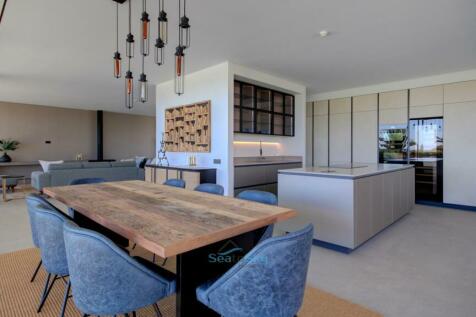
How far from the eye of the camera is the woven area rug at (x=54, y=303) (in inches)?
78.6

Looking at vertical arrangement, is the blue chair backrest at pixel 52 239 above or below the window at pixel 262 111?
below

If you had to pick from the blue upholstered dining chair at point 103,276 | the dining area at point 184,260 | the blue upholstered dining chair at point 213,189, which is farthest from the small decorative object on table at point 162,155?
the blue upholstered dining chair at point 103,276

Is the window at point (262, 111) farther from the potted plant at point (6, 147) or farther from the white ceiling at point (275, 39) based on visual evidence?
the potted plant at point (6, 147)

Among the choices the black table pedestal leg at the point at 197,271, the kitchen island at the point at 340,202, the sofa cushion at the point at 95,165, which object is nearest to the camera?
the black table pedestal leg at the point at 197,271

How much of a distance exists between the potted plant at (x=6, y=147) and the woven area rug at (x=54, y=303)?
7.95 m

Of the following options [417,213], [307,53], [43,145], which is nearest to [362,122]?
[417,213]

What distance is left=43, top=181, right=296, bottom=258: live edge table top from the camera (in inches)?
49.5

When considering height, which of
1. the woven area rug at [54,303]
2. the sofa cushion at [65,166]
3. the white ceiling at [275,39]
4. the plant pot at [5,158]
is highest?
the white ceiling at [275,39]

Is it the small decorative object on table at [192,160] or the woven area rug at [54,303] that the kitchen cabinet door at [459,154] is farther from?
the small decorative object on table at [192,160]

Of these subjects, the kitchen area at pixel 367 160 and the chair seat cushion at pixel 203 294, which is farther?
the kitchen area at pixel 367 160

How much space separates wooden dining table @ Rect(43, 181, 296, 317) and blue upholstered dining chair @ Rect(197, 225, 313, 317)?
0.74 feet

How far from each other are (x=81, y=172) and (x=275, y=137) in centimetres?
477

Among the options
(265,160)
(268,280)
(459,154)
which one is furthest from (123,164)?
(459,154)

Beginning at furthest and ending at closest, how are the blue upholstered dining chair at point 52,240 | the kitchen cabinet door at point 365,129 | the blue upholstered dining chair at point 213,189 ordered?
the kitchen cabinet door at point 365,129 < the blue upholstered dining chair at point 213,189 < the blue upholstered dining chair at point 52,240
